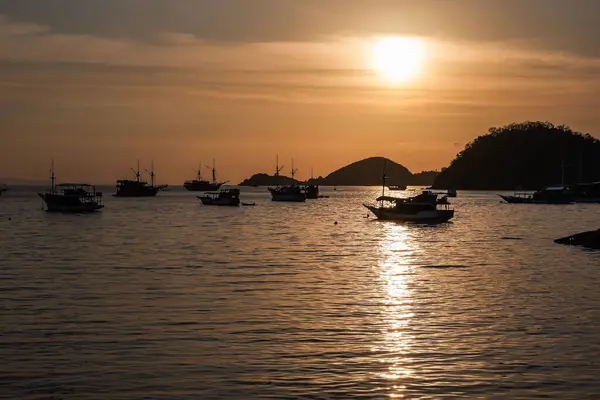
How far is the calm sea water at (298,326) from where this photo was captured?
19875mm

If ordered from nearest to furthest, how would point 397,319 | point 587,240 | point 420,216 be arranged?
point 397,319
point 587,240
point 420,216

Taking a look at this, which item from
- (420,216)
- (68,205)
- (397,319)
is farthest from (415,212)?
(397,319)

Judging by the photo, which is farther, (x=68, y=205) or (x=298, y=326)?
(x=68, y=205)

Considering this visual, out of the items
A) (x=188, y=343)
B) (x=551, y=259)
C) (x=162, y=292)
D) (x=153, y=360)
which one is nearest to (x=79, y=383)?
(x=153, y=360)

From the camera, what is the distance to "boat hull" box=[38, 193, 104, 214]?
14325cm

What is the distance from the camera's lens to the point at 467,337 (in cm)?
2588

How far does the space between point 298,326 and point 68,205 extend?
4868 inches

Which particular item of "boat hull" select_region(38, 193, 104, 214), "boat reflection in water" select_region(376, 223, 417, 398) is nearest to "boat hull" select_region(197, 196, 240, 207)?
"boat hull" select_region(38, 193, 104, 214)

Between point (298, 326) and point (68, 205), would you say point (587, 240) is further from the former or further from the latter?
point (68, 205)

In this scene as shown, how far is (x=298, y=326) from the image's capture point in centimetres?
2777

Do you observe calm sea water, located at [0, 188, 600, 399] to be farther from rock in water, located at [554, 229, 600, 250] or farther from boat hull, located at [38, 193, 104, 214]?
boat hull, located at [38, 193, 104, 214]

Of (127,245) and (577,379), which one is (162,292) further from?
(127,245)

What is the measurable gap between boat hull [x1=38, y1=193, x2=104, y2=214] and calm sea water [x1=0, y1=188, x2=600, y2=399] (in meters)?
88.7

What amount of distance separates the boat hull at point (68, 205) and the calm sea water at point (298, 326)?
291 ft
